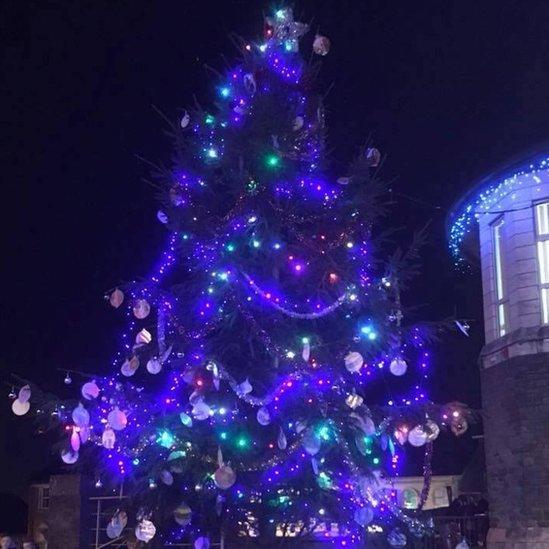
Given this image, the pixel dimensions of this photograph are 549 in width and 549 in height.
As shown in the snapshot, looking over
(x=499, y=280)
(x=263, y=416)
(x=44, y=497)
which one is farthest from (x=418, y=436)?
(x=44, y=497)

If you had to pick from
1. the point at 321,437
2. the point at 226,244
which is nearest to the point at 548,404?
the point at 321,437

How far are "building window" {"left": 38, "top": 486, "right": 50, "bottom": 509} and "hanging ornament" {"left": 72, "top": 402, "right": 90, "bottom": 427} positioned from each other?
3235 cm

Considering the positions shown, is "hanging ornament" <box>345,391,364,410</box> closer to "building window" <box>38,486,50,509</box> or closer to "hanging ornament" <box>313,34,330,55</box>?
"hanging ornament" <box>313,34,330,55</box>

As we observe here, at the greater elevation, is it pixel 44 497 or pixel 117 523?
pixel 117 523

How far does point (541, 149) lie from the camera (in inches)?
473

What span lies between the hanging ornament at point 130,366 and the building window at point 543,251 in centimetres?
671

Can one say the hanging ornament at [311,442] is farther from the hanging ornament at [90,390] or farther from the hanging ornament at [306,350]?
the hanging ornament at [90,390]

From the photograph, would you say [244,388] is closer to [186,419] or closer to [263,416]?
[263,416]

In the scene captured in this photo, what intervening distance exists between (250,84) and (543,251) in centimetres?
588

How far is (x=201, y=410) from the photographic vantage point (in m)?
8.45

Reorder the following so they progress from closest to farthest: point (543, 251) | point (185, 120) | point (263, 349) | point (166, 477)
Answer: point (166, 477)
point (263, 349)
point (185, 120)
point (543, 251)

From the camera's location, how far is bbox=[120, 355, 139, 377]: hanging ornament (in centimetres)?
932

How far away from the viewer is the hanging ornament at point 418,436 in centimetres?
903

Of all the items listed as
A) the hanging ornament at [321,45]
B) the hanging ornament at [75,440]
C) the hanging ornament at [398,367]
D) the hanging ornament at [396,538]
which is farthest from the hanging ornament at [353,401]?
the hanging ornament at [321,45]
